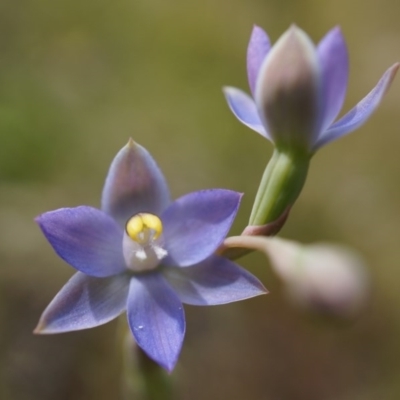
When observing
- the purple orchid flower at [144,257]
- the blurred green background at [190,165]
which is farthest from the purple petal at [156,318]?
the blurred green background at [190,165]

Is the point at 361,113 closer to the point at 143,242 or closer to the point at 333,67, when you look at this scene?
the point at 333,67

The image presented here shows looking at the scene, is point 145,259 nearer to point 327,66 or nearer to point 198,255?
point 198,255

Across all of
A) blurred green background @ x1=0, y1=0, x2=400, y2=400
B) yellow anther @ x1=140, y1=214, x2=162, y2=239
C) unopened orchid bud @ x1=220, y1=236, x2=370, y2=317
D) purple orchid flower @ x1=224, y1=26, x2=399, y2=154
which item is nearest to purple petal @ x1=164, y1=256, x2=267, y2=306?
yellow anther @ x1=140, y1=214, x2=162, y2=239

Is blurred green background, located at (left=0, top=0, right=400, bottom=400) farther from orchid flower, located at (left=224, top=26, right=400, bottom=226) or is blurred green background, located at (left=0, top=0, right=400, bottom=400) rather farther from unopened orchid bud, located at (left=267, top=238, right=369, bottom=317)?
unopened orchid bud, located at (left=267, top=238, right=369, bottom=317)

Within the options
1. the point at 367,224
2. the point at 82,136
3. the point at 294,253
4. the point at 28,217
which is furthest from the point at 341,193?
the point at 294,253

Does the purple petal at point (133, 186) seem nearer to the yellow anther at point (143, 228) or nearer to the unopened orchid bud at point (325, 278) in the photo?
the yellow anther at point (143, 228)

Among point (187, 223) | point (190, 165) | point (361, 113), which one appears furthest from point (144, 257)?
point (190, 165)

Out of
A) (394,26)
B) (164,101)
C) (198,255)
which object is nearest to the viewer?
(198,255)
